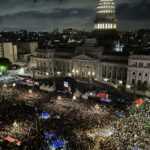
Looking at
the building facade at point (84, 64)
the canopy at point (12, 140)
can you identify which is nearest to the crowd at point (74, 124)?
the canopy at point (12, 140)

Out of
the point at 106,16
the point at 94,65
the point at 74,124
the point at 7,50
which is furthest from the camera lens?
the point at 7,50

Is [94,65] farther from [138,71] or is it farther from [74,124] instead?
[74,124]

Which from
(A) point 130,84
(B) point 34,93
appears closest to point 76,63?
(A) point 130,84

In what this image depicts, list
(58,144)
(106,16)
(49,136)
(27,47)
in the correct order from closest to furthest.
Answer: (58,144) → (49,136) → (106,16) → (27,47)

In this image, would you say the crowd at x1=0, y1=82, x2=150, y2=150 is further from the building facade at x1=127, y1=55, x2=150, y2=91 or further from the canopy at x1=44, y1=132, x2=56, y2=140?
the building facade at x1=127, y1=55, x2=150, y2=91

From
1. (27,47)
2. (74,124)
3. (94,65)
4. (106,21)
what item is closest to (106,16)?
(106,21)

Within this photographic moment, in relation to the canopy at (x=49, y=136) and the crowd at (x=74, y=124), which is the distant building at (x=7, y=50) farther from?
the canopy at (x=49, y=136)

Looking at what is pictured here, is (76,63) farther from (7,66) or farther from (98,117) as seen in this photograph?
(98,117)
